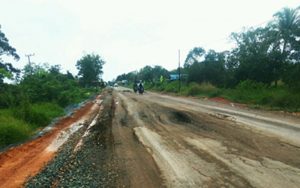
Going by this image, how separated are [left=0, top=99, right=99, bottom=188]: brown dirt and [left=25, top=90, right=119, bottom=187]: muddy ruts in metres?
0.30

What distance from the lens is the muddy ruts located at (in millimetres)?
6883

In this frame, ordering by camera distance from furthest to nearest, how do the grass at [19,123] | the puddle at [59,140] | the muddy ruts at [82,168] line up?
the grass at [19,123] < the puddle at [59,140] < the muddy ruts at [82,168]

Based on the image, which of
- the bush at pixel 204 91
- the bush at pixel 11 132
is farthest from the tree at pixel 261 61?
the bush at pixel 11 132

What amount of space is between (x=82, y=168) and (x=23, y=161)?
8.06 feet

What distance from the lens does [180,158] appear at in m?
8.34

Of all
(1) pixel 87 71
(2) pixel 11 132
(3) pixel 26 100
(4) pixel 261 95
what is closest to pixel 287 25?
(4) pixel 261 95

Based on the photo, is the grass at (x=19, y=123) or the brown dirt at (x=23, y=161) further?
the grass at (x=19, y=123)

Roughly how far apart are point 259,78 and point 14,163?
1315 inches

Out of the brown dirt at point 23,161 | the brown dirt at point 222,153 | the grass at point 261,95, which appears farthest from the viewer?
the grass at point 261,95

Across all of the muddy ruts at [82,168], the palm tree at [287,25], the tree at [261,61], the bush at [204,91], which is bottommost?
the bush at [204,91]

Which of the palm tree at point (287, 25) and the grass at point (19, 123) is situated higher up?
the palm tree at point (287, 25)

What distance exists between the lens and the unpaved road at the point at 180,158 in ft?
21.6

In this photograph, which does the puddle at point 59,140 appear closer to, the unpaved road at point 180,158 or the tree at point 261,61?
the unpaved road at point 180,158

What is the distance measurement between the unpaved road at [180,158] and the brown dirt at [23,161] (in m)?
0.26
